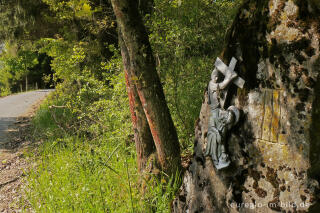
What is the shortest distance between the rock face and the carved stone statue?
0.06 m

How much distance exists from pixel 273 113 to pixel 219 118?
0.38 m

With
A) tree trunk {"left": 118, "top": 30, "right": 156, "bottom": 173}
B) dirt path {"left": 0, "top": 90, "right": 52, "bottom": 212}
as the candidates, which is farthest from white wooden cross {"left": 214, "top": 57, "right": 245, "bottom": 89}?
dirt path {"left": 0, "top": 90, "right": 52, "bottom": 212}

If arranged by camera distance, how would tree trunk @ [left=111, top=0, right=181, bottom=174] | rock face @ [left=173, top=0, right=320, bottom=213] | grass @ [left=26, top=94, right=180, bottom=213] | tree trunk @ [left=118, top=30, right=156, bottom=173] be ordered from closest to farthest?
rock face @ [left=173, top=0, right=320, bottom=213], grass @ [left=26, top=94, right=180, bottom=213], tree trunk @ [left=111, top=0, right=181, bottom=174], tree trunk @ [left=118, top=30, right=156, bottom=173]

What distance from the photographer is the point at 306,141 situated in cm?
173

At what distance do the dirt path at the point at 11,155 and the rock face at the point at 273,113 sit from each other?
11.3ft

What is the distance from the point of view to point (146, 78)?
323 cm

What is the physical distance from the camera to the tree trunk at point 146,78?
3199mm

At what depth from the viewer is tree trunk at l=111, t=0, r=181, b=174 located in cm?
320

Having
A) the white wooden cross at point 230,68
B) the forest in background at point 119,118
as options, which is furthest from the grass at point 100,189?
the white wooden cross at point 230,68

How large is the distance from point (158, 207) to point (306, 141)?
1.73m

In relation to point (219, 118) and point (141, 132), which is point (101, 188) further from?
point (219, 118)

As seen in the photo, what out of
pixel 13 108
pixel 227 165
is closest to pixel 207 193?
pixel 227 165

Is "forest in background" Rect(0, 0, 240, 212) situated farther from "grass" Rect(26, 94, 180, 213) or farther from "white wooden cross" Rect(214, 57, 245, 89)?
"white wooden cross" Rect(214, 57, 245, 89)

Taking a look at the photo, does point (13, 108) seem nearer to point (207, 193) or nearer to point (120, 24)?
point (120, 24)
